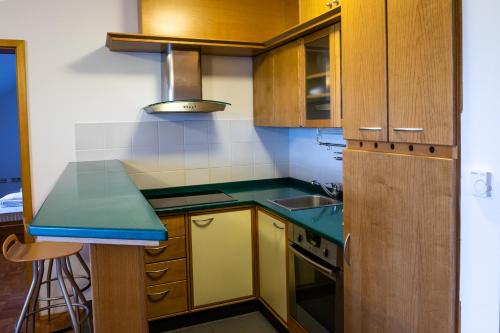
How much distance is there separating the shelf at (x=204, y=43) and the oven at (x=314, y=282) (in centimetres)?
126

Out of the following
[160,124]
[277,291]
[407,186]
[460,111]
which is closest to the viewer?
[460,111]

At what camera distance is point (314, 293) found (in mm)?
2377

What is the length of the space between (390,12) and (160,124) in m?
2.22

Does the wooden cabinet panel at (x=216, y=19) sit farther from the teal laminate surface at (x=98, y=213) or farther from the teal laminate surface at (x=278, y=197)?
the teal laminate surface at (x=98, y=213)

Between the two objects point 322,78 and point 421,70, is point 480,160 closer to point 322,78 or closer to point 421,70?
point 421,70

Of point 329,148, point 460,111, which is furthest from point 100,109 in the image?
point 460,111

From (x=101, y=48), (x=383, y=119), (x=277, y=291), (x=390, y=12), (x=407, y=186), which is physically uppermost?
(x=101, y=48)

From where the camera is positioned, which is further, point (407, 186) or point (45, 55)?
point (45, 55)

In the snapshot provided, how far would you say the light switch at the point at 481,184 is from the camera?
4.22ft

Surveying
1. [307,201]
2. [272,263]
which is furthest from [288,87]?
[272,263]

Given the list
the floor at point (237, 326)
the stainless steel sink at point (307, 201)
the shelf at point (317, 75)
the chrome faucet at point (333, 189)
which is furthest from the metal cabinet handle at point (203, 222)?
the shelf at point (317, 75)

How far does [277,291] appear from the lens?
288 cm

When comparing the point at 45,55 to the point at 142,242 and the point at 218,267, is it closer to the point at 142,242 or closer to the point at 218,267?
the point at 218,267

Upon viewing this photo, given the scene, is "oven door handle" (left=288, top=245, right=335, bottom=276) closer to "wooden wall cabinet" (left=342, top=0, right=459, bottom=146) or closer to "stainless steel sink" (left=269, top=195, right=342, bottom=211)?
"stainless steel sink" (left=269, top=195, right=342, bottom=211)
